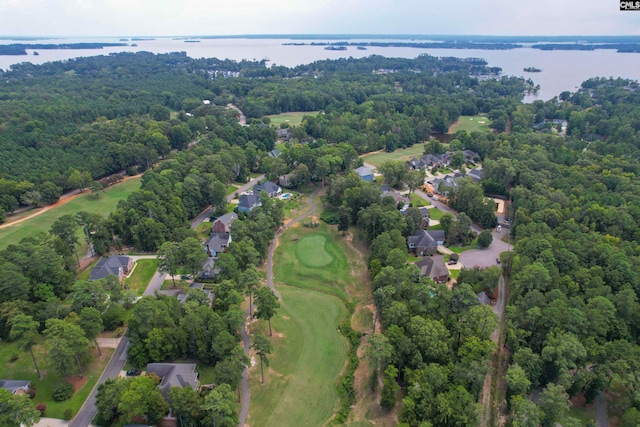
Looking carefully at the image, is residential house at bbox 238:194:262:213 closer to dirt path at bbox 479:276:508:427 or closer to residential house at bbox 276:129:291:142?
dirt path at bbox 479:276:508:427

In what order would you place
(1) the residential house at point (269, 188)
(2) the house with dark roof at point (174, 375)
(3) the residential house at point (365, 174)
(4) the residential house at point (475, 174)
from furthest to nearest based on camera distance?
(4) the residential house at point (475, 174)
(3) the residential house at point (365, 174)
(1) the residential house at point (269, 188)
(2) the house with dark roof at point (174, 375)

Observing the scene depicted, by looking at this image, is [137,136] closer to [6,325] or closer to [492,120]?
[6,325]

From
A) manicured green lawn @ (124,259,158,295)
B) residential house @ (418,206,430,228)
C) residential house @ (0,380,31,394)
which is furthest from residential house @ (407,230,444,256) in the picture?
residential house @ (0,380,31,394)

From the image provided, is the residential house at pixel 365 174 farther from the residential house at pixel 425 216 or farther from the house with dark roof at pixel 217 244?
the house with dark roof at pixel 217 244

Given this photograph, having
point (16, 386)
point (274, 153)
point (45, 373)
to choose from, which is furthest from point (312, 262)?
point (274, 153)

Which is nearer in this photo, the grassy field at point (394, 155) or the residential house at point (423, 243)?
the residential house at point (423, 243)

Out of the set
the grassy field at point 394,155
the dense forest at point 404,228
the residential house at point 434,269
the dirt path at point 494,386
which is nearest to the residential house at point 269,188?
the dense forest at point 404,228
